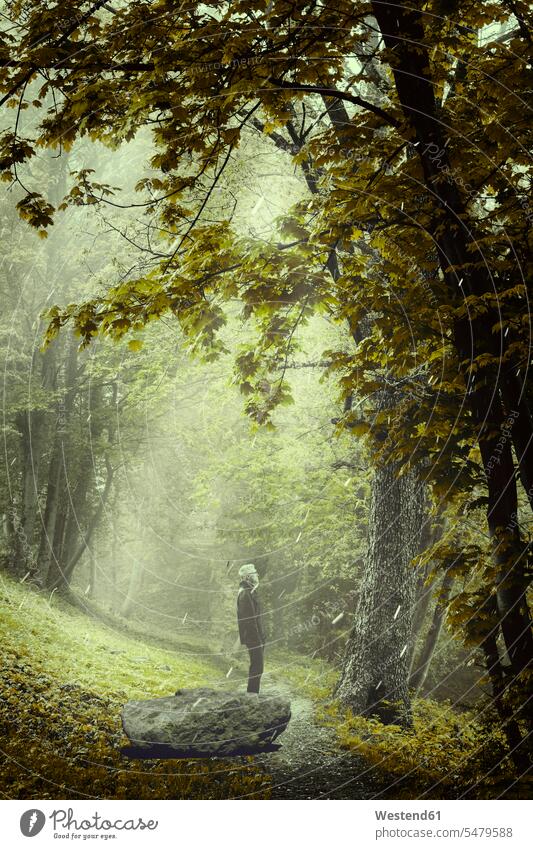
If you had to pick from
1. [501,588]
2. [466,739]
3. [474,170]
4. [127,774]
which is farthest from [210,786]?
[474,170]

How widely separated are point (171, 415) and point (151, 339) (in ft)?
8.17

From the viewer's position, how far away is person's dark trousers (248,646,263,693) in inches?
249

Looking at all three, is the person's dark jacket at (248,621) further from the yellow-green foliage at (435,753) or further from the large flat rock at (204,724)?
the large flat rock at (204,724)

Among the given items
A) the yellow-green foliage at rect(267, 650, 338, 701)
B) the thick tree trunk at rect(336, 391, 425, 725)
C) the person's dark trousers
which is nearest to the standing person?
the person's dark trousers

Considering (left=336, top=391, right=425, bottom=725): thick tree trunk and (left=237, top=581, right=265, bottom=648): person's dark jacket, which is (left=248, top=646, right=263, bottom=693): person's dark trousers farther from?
(left=336, top=391, right=425, bottom=725): thick tree trunk

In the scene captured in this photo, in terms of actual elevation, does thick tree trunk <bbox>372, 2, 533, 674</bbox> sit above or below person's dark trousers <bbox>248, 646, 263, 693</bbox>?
above

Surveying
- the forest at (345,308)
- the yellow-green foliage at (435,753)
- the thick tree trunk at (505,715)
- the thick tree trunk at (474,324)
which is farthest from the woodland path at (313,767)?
the thick tree trunk at (474,324)
